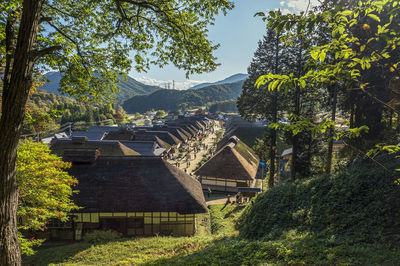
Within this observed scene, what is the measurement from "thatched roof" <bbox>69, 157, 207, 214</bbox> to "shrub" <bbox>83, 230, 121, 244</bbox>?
1.50 metres

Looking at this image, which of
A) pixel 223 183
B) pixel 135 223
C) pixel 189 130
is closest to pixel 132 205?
pixel 135 223

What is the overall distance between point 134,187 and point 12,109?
46.0 feet

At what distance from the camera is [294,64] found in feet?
65.9

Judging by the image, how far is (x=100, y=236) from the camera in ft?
49.1

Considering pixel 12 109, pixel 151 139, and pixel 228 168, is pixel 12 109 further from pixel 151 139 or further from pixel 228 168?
pixel 151 139

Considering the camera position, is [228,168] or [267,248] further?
[228,168]

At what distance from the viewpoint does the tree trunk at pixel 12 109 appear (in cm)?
418

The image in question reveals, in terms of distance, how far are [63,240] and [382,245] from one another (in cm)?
1876

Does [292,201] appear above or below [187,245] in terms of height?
above

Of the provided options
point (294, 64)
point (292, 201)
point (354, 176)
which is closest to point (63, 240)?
point (292, 201)

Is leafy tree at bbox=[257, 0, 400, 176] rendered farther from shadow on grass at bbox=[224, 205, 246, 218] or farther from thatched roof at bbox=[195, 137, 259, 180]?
thatched roof at bbox=[195, 137, 259, 180]

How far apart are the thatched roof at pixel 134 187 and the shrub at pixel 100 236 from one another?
1.50 meters

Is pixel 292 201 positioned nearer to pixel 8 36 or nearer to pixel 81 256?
pixel 81 256

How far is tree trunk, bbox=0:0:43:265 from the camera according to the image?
13.7 feet
